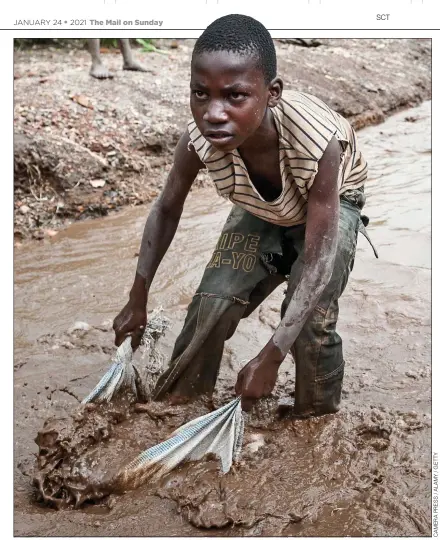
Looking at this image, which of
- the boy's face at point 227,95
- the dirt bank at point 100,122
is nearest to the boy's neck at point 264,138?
the boy's face at point 227,95

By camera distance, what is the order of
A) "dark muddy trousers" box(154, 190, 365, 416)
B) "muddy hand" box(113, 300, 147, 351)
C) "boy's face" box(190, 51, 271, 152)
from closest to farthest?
"boy's face" box(190, 51, 271, 152) < "dark muddy trousers" box(154, 190, 365, 416) < "muddy hand" box(113, 300, 147, 351)

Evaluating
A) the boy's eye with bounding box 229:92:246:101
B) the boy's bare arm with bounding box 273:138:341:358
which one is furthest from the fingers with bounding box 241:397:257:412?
the boy's eye with bounding box 229:92:246:101

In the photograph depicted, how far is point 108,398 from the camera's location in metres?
2.16

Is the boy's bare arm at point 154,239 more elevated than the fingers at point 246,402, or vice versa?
the boy's bare arm at point 154,239

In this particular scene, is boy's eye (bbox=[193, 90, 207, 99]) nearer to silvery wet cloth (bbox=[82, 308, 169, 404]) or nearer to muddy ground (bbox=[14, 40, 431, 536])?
silvery wet cloth (bbox=[82, 308, 169, 404])

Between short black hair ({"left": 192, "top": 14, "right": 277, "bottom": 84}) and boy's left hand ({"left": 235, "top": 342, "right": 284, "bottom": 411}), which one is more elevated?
short black hair ({"left": 192, "top": 14, "right": 277, "bottom": 84})

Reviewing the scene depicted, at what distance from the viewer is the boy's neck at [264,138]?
72.9 inches

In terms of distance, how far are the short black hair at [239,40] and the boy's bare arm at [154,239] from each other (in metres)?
0.51

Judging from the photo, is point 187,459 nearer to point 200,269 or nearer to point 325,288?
point 325,288

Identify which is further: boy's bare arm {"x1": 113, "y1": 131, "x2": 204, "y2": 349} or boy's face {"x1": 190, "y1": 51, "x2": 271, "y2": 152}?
boy's bare arm {"x1": 113, "y1": 131, "x2": 204, "y2": 349}

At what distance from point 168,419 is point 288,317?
612mm

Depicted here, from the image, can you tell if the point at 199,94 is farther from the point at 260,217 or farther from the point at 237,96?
the point at 260,217

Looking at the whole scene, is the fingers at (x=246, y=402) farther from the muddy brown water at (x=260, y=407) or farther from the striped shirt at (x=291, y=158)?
the striped shirt at (x=291, y=158)

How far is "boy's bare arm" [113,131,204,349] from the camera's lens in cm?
214
